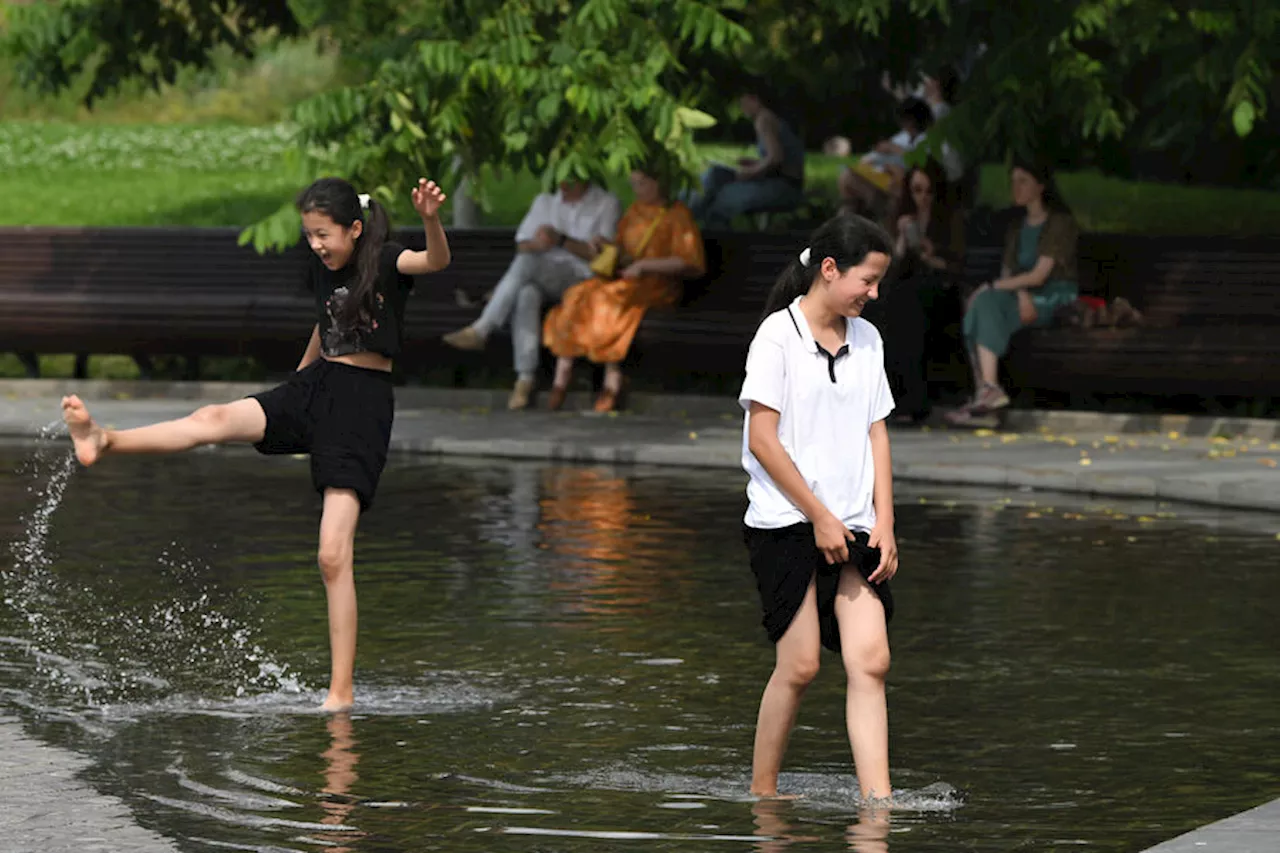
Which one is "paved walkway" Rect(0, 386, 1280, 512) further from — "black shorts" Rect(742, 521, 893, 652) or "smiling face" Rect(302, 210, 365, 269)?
"black shorts" Rect(742, 521, 893, 652)

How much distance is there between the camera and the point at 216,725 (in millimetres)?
9797

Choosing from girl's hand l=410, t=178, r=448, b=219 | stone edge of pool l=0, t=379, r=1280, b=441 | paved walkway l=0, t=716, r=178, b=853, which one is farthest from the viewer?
stone edge of pool l=0, t=379, r=1280, b=441

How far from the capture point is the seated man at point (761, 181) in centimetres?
2655

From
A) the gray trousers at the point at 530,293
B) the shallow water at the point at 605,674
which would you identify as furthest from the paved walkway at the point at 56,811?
the gray trousers at the point at 530,293

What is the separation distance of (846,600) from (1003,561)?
600 cm

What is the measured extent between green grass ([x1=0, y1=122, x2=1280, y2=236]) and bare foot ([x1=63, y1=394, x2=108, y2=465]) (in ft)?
71.0

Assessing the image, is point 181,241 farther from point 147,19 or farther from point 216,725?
point 216,725

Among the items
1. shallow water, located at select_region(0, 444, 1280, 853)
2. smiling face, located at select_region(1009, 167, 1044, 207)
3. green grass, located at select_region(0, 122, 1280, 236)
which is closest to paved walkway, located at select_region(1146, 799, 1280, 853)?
shallow water, located at select_region(0, 444, 1280, 853)

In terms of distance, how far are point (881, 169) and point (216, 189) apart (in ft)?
47.9

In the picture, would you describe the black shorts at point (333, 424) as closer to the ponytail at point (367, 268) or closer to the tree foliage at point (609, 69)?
the ponytail at point (367, 268)

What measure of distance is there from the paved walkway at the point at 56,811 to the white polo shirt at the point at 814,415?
1825 millimetres

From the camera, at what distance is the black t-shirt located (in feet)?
33.6

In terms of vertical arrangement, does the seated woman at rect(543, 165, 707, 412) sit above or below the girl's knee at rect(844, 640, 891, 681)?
above

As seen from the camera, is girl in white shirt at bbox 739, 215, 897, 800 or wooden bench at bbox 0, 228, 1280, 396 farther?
wooden bench at bbox 0, 228, 1280, 396
